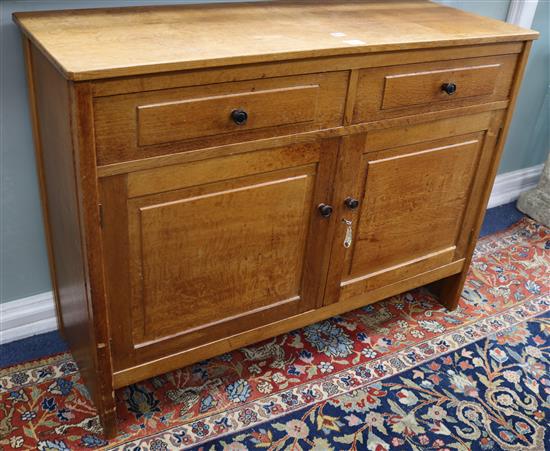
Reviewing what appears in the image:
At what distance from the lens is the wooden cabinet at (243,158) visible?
1.10 m

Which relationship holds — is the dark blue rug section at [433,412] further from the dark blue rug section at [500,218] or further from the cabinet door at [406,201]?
the dark blue rug section at [500,218]

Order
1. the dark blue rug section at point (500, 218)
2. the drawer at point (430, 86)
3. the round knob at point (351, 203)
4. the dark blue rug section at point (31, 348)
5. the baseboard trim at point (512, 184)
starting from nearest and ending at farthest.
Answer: the drawer at point (430, 86), the round knob at point (351, 203), the dark blue rug section at point (31, 348), the dark blue rug section at point (500, 218), the baseboard trim at point (512, 184)

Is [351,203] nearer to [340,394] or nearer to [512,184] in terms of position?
[340,394]

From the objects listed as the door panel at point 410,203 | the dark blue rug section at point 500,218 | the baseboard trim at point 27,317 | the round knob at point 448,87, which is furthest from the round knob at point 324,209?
the dark blue rug section at point 500,218

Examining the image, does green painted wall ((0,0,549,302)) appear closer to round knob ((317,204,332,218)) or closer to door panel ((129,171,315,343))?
door panel ((129,171,315,343))

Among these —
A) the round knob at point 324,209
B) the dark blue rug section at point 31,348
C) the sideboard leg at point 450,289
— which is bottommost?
the dark blue rug section at point 31,348

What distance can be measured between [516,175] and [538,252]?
436mm

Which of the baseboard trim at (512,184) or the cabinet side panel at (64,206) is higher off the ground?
the cabinet side panel at (64,206)

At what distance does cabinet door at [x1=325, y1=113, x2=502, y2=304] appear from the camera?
4.73 feet

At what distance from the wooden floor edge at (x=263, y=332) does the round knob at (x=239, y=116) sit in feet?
1.77

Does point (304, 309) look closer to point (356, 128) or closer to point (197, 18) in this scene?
point (356, 128)

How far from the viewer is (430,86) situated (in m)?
1.40

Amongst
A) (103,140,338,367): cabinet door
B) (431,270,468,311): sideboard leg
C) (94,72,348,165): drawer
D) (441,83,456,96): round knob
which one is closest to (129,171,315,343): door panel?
(103,140,338,367): cabinet door

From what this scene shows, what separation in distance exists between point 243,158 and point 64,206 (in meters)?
0.39
